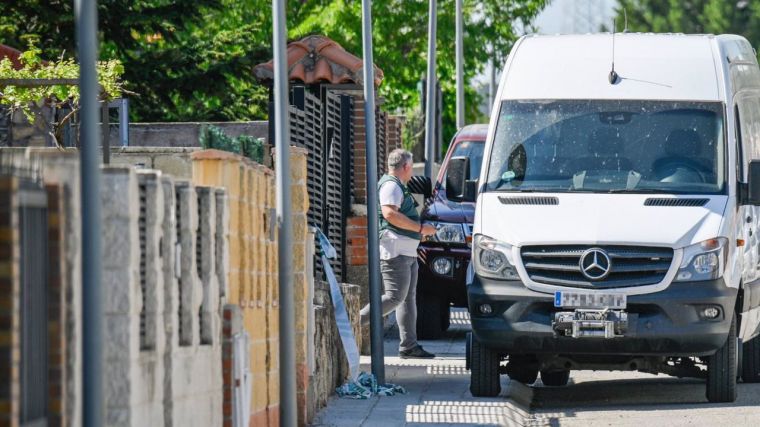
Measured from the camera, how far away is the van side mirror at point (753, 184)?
1298 centimetres

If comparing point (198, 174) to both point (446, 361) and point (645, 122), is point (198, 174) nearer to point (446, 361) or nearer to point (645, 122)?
point (645, 122)

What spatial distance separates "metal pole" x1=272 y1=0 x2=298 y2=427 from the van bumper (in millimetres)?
3860

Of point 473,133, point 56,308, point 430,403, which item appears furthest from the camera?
point 473,133

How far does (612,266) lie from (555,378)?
2.88 m

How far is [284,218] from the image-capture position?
30.2 feet

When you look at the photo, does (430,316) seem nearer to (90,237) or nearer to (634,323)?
(634,323)

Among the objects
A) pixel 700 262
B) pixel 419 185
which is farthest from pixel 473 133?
pixel 700 262

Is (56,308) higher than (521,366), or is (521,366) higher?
(56,308)

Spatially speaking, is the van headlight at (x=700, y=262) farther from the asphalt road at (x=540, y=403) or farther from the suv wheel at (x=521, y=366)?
the suv wheel at (x=521, y=366)

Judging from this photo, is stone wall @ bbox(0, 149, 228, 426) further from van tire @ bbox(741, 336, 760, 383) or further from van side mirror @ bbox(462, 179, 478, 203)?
van tire @ bbox(741, 336, 760, 383)

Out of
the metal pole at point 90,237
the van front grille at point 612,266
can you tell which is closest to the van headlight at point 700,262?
the van front grille at point 612,266

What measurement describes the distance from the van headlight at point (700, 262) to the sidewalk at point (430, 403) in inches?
62.4

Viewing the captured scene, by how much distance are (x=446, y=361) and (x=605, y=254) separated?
3.39m

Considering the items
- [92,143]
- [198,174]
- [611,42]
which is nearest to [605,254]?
[611,42]
